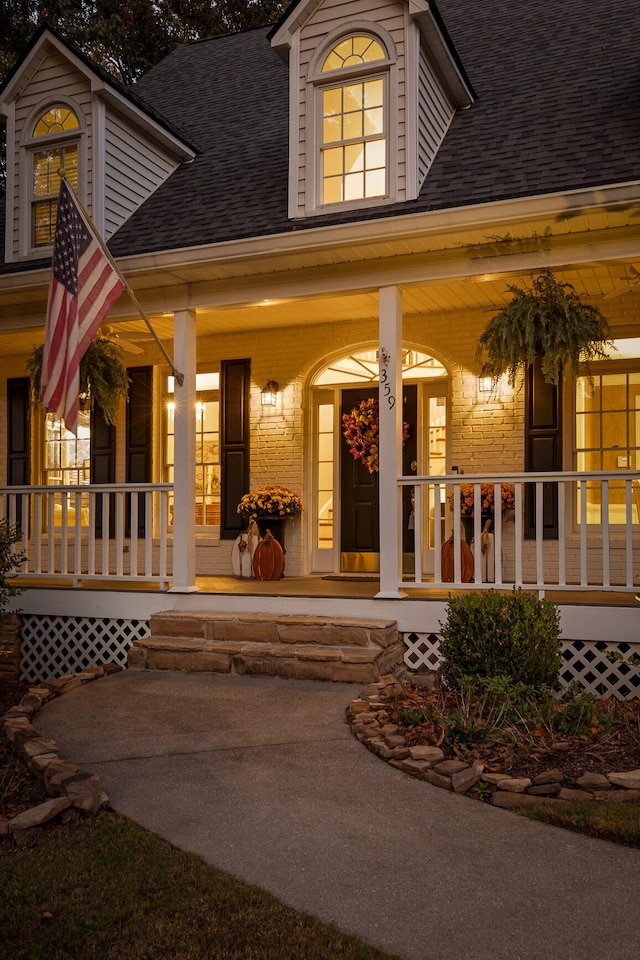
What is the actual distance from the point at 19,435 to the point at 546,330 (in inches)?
Answer: 267

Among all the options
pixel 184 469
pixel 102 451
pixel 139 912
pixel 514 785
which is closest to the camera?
pixel 139 912

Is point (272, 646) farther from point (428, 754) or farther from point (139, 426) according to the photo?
point (139, 426)

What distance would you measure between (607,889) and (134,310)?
20.6ft

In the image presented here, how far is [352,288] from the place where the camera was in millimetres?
6914

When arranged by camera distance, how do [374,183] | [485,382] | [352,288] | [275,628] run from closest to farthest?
[275,628] → [352,288] → [374,183] → [485,382]

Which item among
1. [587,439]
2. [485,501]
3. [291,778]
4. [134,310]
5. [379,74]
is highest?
[379,74]

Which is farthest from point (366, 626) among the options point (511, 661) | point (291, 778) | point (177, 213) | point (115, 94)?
point (115, 94)

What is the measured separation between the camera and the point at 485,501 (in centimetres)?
775

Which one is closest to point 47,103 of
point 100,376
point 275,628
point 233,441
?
point 100,376

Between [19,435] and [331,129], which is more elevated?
[331,129]

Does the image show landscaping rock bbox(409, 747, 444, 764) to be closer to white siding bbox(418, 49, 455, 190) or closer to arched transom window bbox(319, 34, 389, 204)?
white siding bbox(418, 49, 455, 190)

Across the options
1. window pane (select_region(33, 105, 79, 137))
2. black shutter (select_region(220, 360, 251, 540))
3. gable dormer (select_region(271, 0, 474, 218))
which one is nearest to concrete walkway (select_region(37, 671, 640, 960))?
black shutter (select_region(220, 360, 251, 540))

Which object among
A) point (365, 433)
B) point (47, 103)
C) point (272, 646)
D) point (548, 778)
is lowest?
point (548, 778)

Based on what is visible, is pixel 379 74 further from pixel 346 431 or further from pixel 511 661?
pixel 511 661
